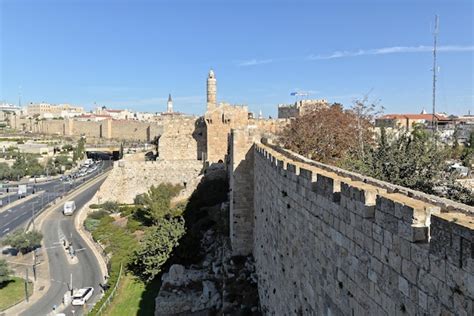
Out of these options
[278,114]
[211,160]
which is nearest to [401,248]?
[211,160]

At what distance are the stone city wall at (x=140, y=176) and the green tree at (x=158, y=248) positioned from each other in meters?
10.0

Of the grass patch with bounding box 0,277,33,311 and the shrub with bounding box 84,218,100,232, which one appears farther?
the shrub with bounding box 84,218,100,232

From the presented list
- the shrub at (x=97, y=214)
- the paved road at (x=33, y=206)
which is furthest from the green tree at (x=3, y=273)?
the paved road at (x=33, y=206)

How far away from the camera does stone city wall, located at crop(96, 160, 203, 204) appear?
25.7 m

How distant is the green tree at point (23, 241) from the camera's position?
2082cm

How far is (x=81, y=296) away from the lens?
50.3 feet

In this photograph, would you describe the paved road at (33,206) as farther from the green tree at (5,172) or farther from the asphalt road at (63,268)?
the green tree at (5,172)

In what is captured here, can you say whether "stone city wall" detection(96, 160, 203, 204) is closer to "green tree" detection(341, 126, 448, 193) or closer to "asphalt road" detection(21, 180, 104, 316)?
"asphalt road" detection(21, 180, 104, 316)

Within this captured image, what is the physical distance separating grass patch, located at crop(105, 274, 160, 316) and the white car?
4.62ft

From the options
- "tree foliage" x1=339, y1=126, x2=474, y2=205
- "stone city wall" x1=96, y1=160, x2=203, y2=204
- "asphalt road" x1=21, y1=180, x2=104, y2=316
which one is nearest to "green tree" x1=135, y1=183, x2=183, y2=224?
"asphalt road" x1=21, y1=180, x2=104, y2=316

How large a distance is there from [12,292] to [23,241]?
4.08m

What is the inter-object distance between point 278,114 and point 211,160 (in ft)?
49.6

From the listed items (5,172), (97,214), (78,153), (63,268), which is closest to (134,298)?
(63,268)

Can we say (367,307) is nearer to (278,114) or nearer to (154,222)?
(154,222)
